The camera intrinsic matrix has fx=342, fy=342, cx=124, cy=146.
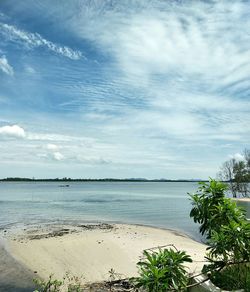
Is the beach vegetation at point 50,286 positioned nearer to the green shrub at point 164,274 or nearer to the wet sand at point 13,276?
the wet sand at point 13,276

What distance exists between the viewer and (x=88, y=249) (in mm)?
16172

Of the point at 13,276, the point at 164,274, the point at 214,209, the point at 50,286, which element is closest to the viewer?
the point at 164,274

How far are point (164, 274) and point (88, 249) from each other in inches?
446

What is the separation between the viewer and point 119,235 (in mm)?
20625

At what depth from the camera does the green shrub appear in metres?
5.27

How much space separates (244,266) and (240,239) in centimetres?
137

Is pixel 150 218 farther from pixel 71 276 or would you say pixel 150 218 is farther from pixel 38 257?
pixel 71 276

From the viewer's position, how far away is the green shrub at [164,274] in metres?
5.27

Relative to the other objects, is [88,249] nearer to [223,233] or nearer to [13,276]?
[13,276]

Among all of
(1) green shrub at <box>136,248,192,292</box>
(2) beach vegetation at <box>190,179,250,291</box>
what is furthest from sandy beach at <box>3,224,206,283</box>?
(1) green shrub at <box>136,248,192,292</box>

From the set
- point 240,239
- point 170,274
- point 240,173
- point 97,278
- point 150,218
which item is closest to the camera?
point 170,274

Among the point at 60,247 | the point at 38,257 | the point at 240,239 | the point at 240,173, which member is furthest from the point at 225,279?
the point at 240,173

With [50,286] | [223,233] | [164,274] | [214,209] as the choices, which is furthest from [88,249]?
[164,274]

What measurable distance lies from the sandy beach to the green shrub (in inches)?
234
